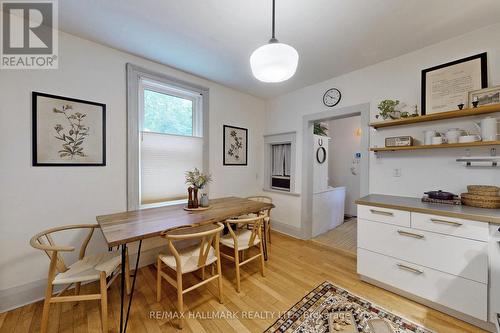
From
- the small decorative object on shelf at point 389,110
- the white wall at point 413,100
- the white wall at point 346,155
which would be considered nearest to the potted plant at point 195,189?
the white wall at point 413,100

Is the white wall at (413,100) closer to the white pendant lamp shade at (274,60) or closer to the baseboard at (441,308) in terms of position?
the baseboard at (441,308)

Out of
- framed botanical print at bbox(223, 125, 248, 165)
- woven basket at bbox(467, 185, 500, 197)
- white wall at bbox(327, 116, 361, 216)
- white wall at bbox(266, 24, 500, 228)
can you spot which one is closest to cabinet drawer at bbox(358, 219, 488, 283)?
woven basket at bbox(467, 185, 500, 197)

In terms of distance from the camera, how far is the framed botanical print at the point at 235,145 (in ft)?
10.8

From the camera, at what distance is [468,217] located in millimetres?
1461

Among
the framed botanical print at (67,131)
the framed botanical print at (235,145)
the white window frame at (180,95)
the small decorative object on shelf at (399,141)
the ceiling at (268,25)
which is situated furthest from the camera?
the framed botanical print at (235,145)

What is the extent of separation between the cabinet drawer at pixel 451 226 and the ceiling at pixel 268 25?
174cm

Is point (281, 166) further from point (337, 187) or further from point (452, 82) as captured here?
point (452, 82)

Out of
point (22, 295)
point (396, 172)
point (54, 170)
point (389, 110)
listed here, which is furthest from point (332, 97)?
point (22, 295)

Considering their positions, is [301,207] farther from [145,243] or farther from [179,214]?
[145,243]

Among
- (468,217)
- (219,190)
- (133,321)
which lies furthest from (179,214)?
(468,217)

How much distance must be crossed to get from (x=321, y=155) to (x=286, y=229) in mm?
1512

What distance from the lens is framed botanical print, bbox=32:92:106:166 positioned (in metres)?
1.78

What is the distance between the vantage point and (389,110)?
2.20 m

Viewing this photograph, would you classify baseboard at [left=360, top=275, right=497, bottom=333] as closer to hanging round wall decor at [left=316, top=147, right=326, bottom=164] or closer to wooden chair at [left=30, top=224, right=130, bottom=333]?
hanging round wall decor at [left=316, top=147, right=326, bottom=164]
